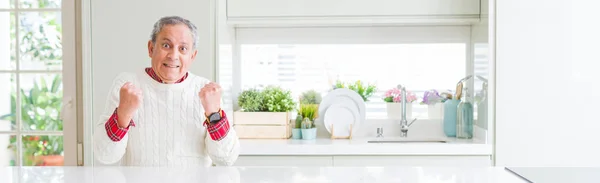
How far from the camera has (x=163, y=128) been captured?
7.02 feet

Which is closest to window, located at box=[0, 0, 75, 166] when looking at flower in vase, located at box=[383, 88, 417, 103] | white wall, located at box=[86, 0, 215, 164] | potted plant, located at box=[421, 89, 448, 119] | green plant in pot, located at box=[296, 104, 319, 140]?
white wall, located at box=[86, 0, 215, 164]

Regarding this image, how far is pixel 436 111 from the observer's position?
3.61 m

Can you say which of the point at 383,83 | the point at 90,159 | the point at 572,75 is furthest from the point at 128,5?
the point at 572,75

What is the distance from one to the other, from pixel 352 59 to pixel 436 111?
561 millimetres

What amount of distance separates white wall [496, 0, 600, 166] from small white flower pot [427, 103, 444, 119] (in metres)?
0.62

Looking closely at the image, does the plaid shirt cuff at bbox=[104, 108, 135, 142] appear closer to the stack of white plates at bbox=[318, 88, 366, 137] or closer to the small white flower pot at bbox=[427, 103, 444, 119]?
the stack of white plates at bbox=[318, 88, 366, 137]

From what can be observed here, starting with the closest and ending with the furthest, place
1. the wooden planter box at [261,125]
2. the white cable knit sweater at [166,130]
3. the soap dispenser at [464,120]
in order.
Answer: the white cable knit sweater at [166,130] < the wooden planter box at [261,125] < the soap dispenser at [464,120]

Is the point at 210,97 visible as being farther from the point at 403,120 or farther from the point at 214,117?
the point at 403,120

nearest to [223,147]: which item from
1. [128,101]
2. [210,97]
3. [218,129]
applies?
[218,129]

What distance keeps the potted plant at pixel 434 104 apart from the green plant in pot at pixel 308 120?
658 millimetres

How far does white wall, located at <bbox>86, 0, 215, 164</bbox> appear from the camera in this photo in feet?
9.75

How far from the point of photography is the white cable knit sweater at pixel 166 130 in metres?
2.13

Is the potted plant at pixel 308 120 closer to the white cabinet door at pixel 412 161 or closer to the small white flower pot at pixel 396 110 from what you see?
the white cabinet door at pixel 412 161

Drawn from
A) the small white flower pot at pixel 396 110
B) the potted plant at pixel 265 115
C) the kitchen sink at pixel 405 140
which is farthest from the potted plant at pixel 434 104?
the potted plant at pixel 265 115
